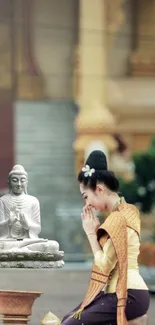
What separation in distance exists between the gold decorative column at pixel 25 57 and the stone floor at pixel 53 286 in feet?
11.4

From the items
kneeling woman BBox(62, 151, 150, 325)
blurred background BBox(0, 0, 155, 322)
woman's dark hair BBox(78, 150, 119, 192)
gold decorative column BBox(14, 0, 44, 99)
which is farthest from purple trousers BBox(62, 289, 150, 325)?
gold decorative column BBox(14, 0, 44, 99)

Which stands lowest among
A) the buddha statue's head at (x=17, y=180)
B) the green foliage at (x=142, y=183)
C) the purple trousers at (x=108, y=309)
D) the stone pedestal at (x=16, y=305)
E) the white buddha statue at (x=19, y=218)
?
the green foliage at (x=142, y=183)

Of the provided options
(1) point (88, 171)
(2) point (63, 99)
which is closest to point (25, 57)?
(2) point (63, 99)

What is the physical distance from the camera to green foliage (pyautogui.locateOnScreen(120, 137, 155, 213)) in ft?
48.7

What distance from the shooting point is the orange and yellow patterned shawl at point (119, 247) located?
21.6 ft

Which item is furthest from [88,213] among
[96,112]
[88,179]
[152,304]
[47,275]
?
[96,112]

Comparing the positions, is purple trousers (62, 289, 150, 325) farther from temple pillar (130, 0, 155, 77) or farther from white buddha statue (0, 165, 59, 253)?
temple pillar (130, 0, 155, 77)

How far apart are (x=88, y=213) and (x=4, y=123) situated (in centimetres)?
1318

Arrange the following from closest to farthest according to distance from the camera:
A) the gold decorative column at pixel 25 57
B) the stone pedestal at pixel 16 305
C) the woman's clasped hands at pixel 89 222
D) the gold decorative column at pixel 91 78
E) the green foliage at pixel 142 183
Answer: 1. the woman's clasped hands at pixel 89 222
2. the stone pedestal at pixel 16 305
3. the green foliage at pixel 142 183
4. the gold decorative column at pixel 91 78
5. the gold decorative column at pixel 25 57

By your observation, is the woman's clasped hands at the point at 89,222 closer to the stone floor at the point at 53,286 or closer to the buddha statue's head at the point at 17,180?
the buddha statue's head at the point at 17,180

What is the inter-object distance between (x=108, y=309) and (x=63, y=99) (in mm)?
13650

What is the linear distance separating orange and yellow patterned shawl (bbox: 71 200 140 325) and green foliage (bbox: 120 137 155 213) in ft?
26.1

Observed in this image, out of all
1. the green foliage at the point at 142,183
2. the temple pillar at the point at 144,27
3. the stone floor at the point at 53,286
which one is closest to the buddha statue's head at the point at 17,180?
the stone floor at the point at 53,286

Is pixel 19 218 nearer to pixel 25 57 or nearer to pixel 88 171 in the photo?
pixel 88 171
